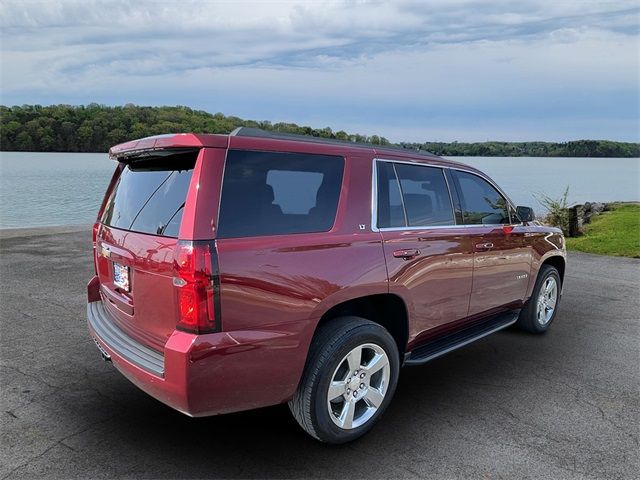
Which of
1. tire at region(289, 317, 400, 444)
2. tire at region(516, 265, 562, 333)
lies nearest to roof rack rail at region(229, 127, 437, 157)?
tire at region(289, 317, 400, 444)

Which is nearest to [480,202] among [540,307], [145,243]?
[540,307]

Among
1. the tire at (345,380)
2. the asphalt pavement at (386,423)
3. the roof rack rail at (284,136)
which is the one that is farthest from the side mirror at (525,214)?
the tire at (345,380)

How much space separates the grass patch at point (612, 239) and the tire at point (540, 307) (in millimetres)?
6648

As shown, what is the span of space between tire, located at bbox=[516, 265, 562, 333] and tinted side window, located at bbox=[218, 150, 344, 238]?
126 inches

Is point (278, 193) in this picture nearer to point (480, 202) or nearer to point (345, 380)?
point (345, 380)

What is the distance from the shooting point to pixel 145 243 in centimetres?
289

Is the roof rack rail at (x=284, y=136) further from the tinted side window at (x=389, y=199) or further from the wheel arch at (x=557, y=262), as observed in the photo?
the wheel arch at (x=557, y=262)

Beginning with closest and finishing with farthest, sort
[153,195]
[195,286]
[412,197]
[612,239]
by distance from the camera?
[195,286]
[153,195]
[412,197]
[612,239]

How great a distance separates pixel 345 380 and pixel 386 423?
1.92 ft

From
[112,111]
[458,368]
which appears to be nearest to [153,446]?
[458,368]

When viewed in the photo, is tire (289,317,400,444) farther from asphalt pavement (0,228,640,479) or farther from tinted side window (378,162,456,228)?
tinted side window (378,162,456,228)

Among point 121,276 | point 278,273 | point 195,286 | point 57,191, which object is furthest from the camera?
point 57,191

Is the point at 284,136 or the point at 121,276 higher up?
the point at 284,136

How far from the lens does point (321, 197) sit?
3203mm
